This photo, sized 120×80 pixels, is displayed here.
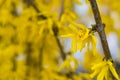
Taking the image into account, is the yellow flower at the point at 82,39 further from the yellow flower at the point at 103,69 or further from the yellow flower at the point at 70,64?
the yellow flower at the point at 70,64

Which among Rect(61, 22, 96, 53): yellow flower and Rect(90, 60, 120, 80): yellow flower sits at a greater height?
Rect(61, 22, 96, 53): yellow flower

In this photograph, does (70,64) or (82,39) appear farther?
(70,64)

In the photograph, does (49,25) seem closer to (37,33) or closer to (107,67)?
(37,33)

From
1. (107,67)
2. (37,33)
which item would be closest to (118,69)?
(107,67)

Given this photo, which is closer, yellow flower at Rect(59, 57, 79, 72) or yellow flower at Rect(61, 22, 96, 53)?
yellow flower at Rect(61, 22, 96, 53)

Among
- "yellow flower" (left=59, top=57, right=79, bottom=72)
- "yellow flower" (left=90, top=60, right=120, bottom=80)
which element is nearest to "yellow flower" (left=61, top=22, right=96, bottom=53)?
"yellow flower" (left=90, top=60, right=120, bottom=80)

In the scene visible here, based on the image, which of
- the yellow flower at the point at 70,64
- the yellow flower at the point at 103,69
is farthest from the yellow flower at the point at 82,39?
Result: the yellow flower at the point at 70,64

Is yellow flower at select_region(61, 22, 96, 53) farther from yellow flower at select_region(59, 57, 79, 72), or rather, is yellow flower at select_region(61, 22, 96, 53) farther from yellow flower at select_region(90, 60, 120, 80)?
yellow flower at select_region(59, 57, 79, 72)

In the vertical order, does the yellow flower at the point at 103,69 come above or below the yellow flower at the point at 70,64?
above

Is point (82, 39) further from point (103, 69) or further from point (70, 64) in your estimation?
point (70, 64)

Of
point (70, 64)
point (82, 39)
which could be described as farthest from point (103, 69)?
point (70, 64)

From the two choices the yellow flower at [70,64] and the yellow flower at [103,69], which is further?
the yellow flower at [70,64]

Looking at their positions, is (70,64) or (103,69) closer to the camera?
(103,69)
